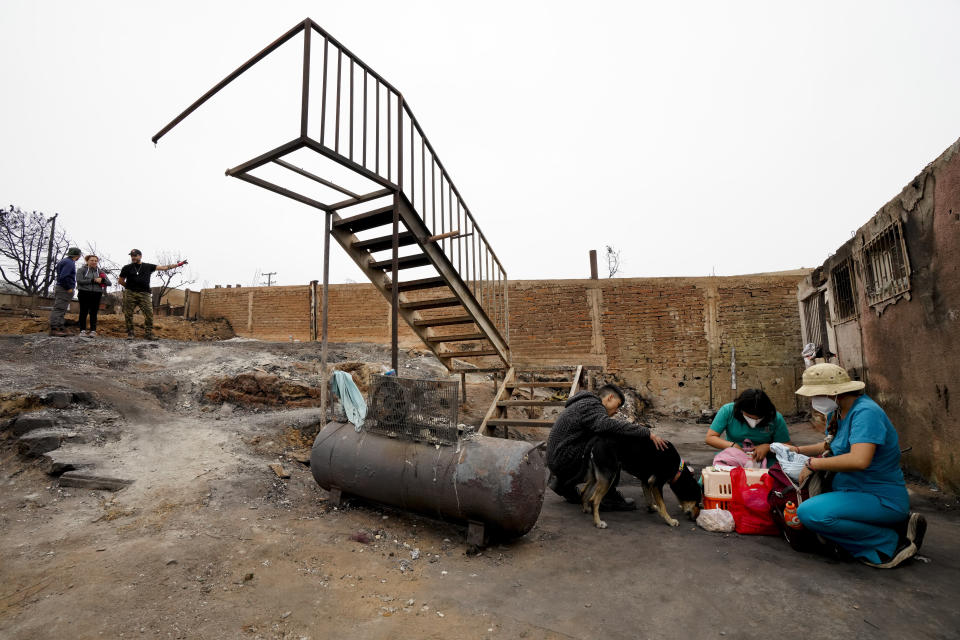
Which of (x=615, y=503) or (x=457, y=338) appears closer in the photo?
(x=615, y=503)

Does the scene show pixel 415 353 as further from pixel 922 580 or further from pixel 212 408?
pixel 922 580

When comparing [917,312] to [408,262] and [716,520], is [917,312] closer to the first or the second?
[716,520]

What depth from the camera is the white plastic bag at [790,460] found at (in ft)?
11.0

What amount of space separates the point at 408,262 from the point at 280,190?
58.2 inches

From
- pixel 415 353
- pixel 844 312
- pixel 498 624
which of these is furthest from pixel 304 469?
pixel 844 312

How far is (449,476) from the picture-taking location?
330 centimetres

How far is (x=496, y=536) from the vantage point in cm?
340

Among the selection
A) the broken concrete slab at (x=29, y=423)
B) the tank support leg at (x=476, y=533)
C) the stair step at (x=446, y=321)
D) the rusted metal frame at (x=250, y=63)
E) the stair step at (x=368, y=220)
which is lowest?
the tank support leg at (x=476, y=533)

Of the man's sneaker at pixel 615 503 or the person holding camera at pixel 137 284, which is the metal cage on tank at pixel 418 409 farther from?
the person holding camera at pixel 137 284

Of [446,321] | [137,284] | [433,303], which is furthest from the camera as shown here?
[137,284]

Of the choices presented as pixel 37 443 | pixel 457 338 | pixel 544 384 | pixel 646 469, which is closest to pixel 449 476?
pixel 646 469

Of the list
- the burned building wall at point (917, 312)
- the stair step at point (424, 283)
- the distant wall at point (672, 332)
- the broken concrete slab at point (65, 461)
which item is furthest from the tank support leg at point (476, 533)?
the distant wall at point (672, 332)

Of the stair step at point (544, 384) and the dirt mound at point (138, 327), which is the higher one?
the dirt mound at point (138, 327)

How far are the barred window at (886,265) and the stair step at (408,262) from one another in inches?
197
